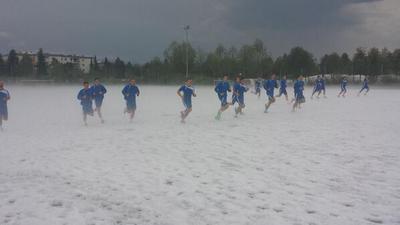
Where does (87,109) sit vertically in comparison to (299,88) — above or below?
below

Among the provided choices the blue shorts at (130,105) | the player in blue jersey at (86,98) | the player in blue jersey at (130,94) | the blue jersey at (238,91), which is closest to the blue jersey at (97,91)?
the player in blue jersey at (86,98)

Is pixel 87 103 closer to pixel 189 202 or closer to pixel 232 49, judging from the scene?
pixel 189 202

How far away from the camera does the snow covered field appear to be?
5.34m

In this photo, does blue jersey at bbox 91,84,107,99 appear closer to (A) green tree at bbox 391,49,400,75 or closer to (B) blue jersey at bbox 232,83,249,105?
(B) blue jersey at bbox 232,83,249,105

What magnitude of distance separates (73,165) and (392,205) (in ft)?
20.7

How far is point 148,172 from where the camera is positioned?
763 centimetres

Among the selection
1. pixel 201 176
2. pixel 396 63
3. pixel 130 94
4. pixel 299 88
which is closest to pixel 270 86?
pixel 299 88

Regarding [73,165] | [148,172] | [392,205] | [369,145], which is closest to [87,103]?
[73,165]

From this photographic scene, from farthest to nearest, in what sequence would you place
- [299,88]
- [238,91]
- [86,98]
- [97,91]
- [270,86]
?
[270,86]
[299,88]
[238,91]
[97,91]
[86,98]

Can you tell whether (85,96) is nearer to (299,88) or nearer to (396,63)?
(299,88)

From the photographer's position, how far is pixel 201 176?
724 cm

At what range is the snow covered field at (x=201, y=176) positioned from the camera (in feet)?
17.5

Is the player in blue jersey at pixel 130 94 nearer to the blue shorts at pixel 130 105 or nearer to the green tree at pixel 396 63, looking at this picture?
the blue shorts at pixel 130 105

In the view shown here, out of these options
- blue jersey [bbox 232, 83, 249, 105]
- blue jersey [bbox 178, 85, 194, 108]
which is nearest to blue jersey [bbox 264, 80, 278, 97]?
blue jersey [bbox 232, 83, 249, 105]
